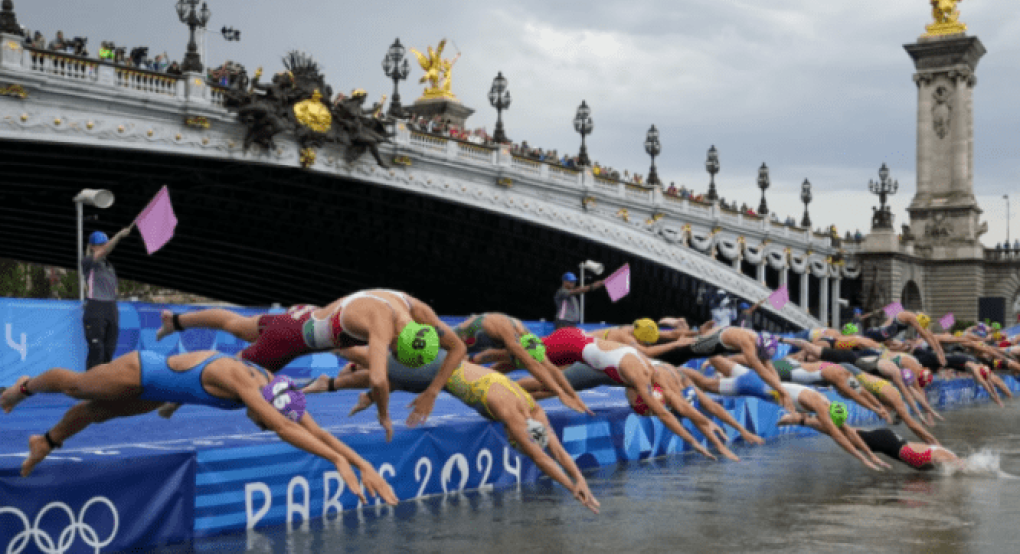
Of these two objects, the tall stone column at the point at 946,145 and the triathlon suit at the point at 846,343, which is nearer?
the triathlon suit at the point at 846,343

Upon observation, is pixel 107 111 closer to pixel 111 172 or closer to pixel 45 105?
pixel 45 105

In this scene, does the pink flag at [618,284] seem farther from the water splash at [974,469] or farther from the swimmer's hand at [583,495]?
the swimmer's hand at [583,495]

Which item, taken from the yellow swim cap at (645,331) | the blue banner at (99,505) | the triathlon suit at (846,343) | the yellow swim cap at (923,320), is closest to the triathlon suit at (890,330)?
the yellow swim cap at (923,320)

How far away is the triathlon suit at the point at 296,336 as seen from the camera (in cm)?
1146

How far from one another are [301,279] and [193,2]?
36.9 metres

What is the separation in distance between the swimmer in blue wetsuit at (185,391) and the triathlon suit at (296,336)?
1.31 meters

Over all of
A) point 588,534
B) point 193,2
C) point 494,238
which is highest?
point 193,2

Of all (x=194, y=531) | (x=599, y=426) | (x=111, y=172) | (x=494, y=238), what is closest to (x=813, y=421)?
(x=599, y=426)

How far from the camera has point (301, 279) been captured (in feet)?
255

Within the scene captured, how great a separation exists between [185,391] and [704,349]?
9868mm

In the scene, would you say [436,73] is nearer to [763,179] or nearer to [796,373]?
[763,179]

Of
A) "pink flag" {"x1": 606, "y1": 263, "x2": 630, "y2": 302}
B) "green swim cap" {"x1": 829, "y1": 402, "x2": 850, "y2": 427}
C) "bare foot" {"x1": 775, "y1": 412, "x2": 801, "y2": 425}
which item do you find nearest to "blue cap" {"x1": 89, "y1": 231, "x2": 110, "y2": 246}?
"bare foot" {"x1": 775, "y1": 412, "x2": 801, "y2": 425}

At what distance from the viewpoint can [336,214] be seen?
58875 millimetres

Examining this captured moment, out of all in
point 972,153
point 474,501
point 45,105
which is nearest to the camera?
point 474,501
